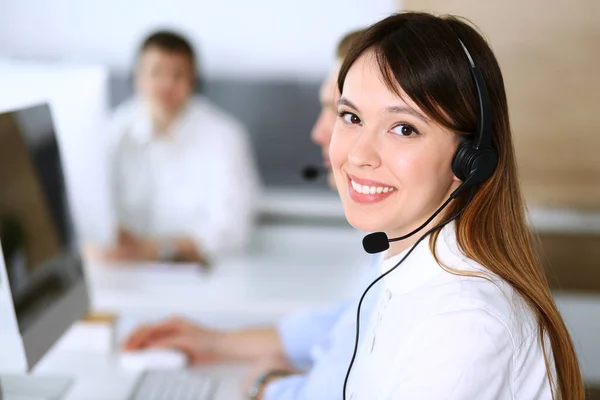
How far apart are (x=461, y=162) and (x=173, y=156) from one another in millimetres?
2004

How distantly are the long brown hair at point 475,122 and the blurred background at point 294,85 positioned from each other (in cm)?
15

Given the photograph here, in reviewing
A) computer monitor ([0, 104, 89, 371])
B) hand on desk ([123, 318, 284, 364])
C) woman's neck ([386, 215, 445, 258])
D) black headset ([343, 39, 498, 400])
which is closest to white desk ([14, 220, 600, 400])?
hand on desk ([123, 318, 284, 364])

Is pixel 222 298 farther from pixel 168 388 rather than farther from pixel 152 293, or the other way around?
pixel 168 388

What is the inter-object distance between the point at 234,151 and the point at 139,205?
43 centimetres

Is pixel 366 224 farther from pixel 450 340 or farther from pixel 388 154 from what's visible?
pixel 450 340

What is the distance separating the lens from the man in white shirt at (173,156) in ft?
8.70

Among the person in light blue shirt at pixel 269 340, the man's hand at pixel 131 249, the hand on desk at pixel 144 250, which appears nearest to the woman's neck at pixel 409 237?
the person in light blue shirt at pixel 269 340

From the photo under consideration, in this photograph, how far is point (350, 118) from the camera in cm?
94

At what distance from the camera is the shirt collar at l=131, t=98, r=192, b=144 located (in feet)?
9.00

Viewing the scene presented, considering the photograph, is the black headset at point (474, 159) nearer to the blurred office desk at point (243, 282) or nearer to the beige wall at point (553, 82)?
the blurred office desk at point (243, 282)

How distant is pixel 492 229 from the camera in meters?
0.91

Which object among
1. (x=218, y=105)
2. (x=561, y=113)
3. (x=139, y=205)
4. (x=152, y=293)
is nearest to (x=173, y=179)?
(x=139, y=205)

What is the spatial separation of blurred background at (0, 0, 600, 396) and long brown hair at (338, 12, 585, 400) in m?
0.15

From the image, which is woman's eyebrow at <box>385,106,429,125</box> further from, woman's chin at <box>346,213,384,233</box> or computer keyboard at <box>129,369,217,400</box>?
computer keyboard at <box>129,369,217,400</box>
